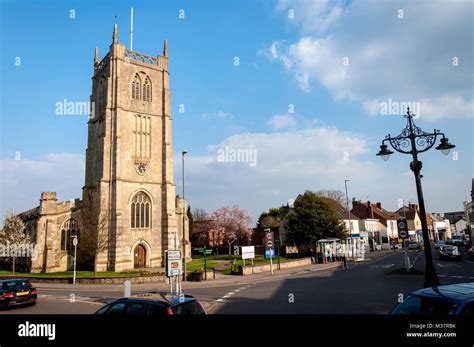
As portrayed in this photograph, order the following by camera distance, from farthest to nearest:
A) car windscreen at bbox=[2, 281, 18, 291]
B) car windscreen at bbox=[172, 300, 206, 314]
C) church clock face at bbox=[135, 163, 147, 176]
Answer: church clock face at bbox=[135, 163, 147, 176], car windscreen at bbox=[2, 281, 18, 291], car windscreen at bbox=[172, 300, 206, 314]

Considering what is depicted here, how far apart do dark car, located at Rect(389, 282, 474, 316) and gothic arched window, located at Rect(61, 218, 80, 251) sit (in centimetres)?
4175

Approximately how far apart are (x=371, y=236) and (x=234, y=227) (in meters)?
31.8

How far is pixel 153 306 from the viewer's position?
7.03 meters

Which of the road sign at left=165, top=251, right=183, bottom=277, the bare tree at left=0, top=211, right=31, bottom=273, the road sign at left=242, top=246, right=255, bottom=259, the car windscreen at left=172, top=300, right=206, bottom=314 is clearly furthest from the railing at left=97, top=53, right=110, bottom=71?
the car windscreen at left=172, top=300, right=206, bottom=314

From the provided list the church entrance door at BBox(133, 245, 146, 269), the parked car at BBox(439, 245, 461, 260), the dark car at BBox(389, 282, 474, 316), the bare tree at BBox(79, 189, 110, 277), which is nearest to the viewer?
the dark car at BBox(389, 282, 474, 316)

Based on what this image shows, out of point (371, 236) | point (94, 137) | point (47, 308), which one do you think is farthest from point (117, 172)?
point (371, 236)

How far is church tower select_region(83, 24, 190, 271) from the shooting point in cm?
3841

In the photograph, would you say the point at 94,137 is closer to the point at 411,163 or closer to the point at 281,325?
the point at 411,163

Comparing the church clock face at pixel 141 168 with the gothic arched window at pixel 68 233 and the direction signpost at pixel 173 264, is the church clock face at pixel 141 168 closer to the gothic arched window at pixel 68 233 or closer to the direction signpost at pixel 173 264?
the gothic arched window at pixel 68 233

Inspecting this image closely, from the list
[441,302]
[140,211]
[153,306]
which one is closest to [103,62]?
[140,211]

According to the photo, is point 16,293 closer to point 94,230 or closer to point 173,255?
point 173,255

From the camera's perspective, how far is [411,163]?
14203mm

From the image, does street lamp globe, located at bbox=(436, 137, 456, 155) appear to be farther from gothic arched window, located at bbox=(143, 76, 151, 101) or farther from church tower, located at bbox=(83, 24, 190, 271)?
gothic arched window, located at bbox=(143, 76, 151, 101)

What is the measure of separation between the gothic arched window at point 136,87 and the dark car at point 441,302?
42.7 metres
